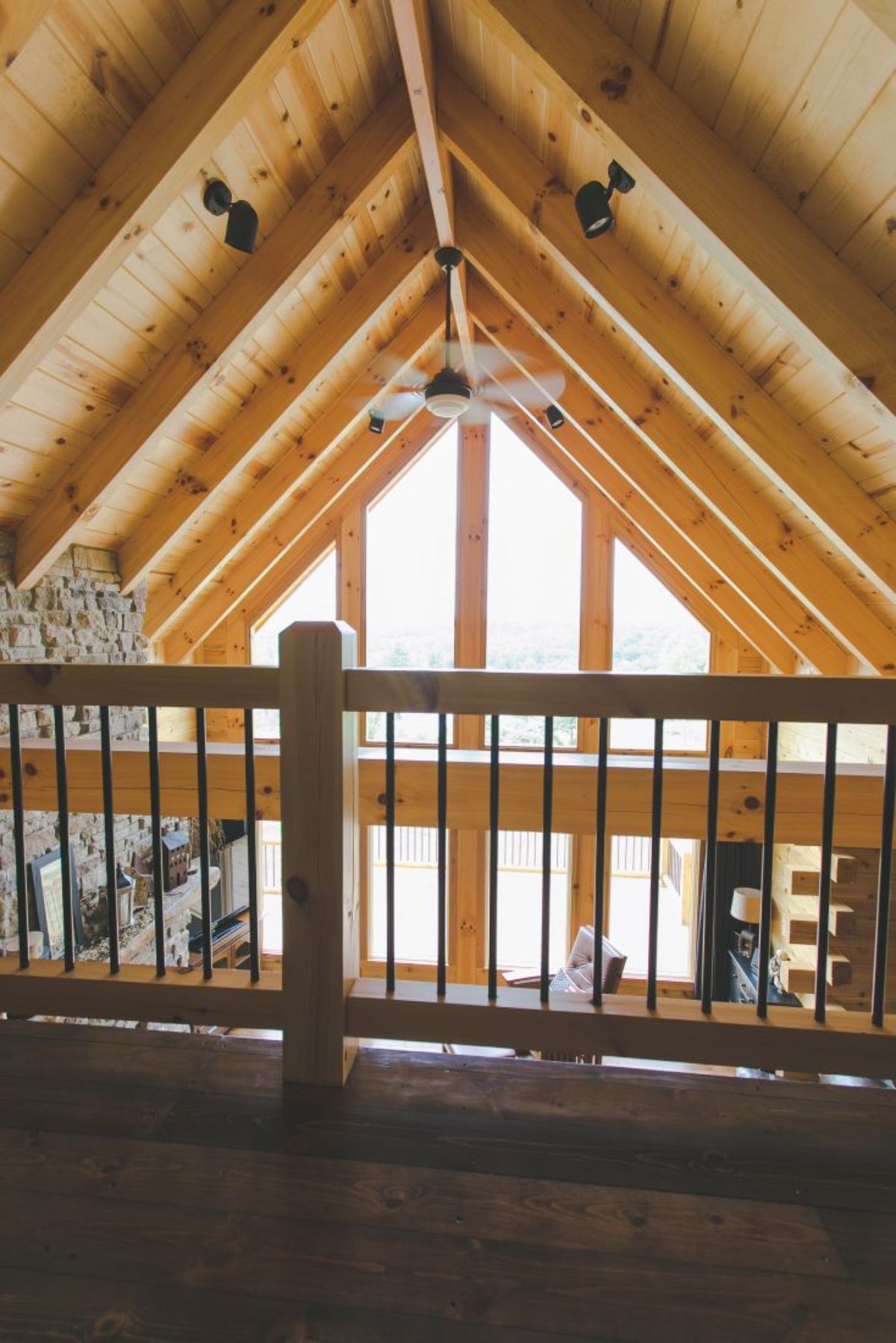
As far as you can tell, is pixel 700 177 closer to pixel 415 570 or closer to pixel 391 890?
pixel 391 890

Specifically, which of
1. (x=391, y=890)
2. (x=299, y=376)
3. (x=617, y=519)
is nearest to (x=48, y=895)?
(x=391, y=890)

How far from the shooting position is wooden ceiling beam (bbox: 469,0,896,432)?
67.7 inches

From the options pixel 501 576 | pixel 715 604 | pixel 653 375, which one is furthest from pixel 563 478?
pixel 653 375

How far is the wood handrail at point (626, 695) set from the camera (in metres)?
1.16

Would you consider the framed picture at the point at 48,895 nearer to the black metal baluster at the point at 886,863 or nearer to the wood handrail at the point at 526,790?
the wood handrail at the point at 526,790

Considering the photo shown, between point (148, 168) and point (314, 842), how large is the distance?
202cm

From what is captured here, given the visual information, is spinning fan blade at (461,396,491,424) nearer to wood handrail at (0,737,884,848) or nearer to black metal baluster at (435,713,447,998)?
wood handrail at (0,737,884,848)

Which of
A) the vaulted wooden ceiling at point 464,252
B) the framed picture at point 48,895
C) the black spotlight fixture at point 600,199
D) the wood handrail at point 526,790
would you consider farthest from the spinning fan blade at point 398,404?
the framed picture at point 48,895

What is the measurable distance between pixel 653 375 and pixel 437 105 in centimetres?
141

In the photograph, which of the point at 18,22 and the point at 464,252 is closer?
the point at 18,22

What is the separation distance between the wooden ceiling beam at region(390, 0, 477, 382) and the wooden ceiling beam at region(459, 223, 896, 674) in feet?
0.95

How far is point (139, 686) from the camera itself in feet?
4.27

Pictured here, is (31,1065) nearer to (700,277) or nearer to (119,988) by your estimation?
(119,988)

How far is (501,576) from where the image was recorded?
562 cm
